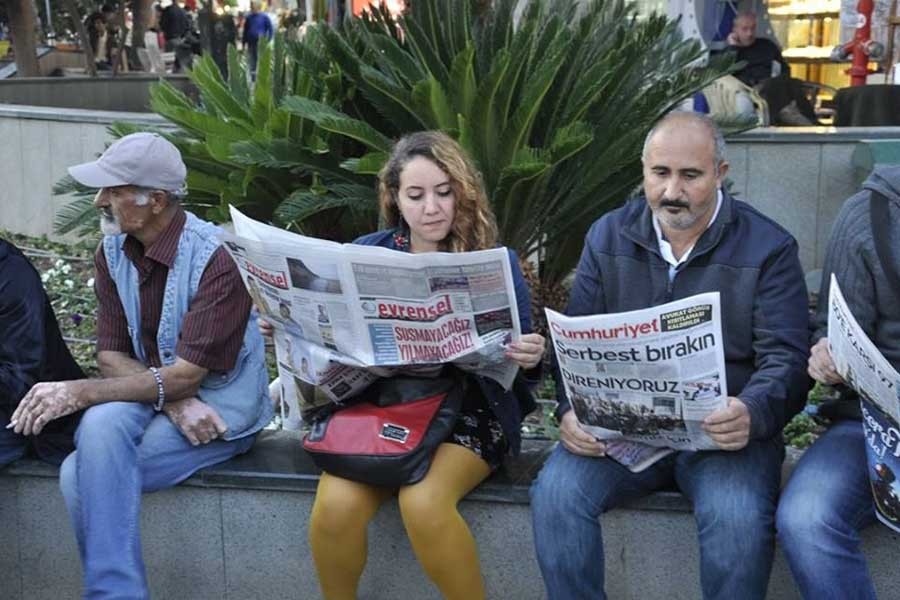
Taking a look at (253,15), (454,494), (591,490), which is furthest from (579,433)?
(253,15)

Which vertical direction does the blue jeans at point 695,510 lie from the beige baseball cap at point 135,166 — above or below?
below

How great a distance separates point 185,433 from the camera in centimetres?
418

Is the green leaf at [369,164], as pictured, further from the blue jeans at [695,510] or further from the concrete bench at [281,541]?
the blue jeans at [695,510]

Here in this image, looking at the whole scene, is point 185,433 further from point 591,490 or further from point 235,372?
point 591,490

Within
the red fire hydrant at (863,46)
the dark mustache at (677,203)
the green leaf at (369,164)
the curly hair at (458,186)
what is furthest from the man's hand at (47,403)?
the red fire hydrant at (863,46)

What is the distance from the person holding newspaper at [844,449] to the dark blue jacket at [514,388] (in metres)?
0.81

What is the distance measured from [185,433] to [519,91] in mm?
2698

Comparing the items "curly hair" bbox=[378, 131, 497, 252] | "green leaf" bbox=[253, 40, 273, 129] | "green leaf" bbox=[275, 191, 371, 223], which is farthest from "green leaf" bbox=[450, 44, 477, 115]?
"curly hair" bbox=[378, 131, 497, 252]

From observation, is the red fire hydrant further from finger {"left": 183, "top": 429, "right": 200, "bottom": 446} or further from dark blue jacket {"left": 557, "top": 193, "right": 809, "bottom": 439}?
finger {"left": 183, "top": 429, "right": 200, "bottom": 446}

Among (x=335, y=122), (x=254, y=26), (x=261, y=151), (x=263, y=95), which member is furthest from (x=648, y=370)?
(x=254, y=26)

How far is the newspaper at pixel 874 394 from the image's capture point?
10.3ft

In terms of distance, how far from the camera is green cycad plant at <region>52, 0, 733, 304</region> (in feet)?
19.7

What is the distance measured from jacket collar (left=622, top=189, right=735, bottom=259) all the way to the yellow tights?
30.7 inches

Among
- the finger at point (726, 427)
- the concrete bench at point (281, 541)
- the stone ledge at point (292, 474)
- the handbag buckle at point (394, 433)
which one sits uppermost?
the finger at point (726, 427)
